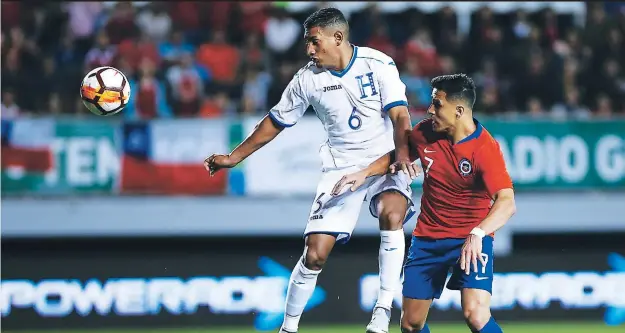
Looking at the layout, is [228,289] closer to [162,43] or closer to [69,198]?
[69,198]

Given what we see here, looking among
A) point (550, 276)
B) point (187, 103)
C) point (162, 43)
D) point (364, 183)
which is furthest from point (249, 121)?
point (364, 183)

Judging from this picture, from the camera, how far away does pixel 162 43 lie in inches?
589

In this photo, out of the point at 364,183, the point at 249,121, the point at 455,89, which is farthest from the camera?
the point at 249,121

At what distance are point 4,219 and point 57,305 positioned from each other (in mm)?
2038

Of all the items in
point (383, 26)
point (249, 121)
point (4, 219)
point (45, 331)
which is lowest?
point (45, 331)

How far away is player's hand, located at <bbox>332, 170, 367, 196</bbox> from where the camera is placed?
7.66 metres

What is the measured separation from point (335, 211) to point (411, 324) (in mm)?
1001

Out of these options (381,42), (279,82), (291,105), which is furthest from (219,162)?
(381,42)

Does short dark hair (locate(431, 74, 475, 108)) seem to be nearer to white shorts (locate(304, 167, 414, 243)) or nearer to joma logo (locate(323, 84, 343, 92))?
joma logo (locate(323, 84, 343, 92))

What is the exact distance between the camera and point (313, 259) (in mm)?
8039

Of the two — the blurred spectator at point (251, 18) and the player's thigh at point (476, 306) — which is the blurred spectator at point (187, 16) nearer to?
the blurred spectator at point (251, 18)

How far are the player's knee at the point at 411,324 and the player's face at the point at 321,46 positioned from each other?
184 centimetres

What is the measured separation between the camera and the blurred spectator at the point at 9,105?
14004mm

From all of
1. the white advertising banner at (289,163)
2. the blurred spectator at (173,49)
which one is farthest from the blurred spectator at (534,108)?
the blurred spectator at (173,49)
